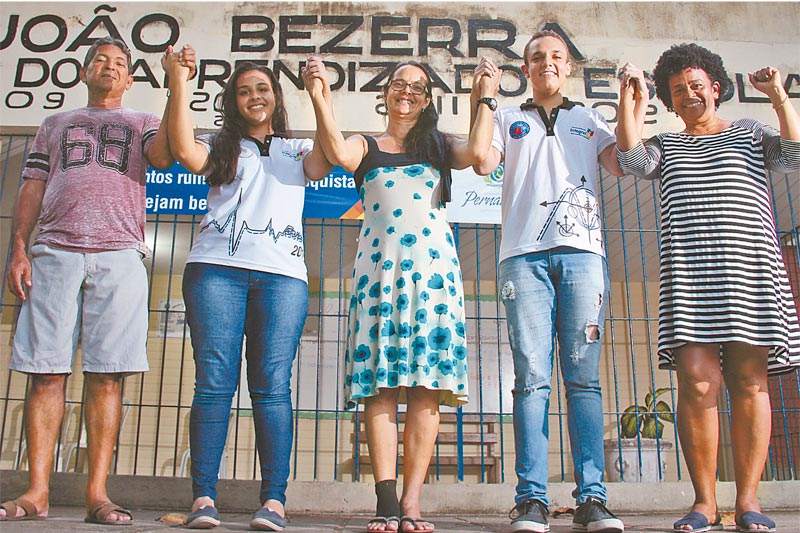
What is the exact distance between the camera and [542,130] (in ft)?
7.28

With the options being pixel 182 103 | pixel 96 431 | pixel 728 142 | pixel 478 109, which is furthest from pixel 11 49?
pixel 728 142

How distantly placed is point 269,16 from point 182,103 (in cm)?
249

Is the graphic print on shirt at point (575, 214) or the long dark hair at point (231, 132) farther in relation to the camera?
the long dark hair at point (231, 132)

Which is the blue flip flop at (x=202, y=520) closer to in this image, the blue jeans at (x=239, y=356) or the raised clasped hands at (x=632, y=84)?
the blue jeans at (x=239, y=356)

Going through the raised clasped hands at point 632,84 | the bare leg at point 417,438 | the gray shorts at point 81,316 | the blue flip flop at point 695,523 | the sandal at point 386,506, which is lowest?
the blue flip flop at point 695,523

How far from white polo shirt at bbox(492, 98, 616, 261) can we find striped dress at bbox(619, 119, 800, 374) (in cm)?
14

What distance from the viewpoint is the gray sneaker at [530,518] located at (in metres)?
1.77

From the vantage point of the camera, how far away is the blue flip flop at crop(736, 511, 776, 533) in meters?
1.86

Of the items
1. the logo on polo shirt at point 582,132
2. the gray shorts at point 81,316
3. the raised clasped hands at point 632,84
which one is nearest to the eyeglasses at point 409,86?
the logo on polo shirt at point 582,132

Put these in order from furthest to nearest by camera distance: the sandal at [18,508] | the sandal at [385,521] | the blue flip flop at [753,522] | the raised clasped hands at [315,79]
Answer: the raised clasped hands at [315,79] < the sandal at [18,508] < the blue flip flop at [753,522] < the sandal at [385,521]

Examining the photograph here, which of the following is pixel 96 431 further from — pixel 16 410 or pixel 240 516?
pixel 16 410

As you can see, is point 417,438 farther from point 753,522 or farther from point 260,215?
point 753,522

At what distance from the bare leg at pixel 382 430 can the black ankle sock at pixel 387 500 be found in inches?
1.4

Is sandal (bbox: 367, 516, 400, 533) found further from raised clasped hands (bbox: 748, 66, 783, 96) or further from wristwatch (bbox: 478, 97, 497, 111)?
raised clasped hands (bbox: 748, 66, 783, 96)
